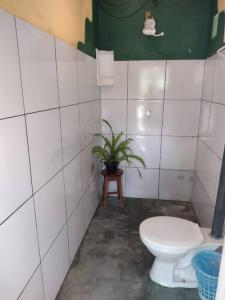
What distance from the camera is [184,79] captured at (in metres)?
2.38

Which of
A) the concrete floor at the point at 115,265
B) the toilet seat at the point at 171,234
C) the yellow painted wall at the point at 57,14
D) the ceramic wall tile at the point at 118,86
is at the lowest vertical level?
the concrete floor at the point at 115,265

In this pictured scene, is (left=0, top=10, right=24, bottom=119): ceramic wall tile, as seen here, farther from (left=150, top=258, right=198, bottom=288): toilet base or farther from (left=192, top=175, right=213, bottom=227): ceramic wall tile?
(left=192, top=175, right=213, bottom=227): ceramic wall tile

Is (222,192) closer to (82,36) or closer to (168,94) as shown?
(168,94)

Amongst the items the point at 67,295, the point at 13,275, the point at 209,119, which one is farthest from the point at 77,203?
the point at 209,119

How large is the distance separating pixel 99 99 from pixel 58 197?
4.48ft

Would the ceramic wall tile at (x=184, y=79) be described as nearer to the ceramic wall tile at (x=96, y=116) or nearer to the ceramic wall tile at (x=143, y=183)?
the ceramic wall tile at (x=96, y=116)

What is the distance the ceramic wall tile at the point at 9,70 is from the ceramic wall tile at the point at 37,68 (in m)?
0.05

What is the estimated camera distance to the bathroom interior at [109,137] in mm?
1036

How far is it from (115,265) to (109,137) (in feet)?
4.47

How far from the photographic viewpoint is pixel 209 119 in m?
2.05

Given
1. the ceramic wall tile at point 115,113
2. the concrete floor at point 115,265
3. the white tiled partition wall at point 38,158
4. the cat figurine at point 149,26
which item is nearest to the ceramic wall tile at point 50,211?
the white tiled partition wall at point 38,158

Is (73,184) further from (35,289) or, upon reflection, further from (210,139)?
(210,139)

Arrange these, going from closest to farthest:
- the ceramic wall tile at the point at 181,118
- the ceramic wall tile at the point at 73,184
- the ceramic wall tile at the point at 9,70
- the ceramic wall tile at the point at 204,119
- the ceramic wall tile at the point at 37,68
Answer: the ceramic wall tile at the point at 9,70 < the ceramic wall tile at the point at 37,68 < the ceramic wall tile at the point at 73,184 < the ceramic wall tile at the point at 204,119 < the ceramic wall tile at the point at 181,118

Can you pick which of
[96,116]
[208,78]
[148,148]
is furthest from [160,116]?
[96,116]
